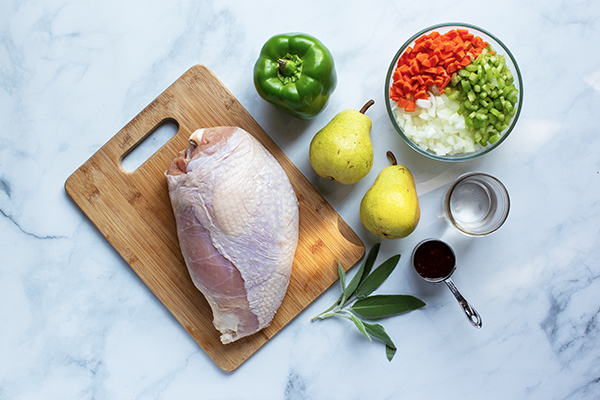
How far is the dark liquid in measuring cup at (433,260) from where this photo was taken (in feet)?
5.92

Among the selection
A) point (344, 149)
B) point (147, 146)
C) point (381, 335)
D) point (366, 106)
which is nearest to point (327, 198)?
point (344, 149)

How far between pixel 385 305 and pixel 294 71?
1120mm

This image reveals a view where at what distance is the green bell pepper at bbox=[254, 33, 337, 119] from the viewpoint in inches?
63.9

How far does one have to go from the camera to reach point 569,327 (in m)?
1.95

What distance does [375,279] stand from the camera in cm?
184

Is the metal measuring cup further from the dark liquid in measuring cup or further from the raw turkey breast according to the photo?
the raw turkey breast

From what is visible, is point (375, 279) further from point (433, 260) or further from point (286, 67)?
point (286, 67)

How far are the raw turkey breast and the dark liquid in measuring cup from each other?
0.58m

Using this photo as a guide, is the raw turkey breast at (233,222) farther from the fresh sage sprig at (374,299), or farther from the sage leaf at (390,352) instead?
the sage leaf at (390,352)

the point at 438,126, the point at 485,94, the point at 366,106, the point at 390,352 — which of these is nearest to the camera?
the point at 485,94

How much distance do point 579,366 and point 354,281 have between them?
1.20m

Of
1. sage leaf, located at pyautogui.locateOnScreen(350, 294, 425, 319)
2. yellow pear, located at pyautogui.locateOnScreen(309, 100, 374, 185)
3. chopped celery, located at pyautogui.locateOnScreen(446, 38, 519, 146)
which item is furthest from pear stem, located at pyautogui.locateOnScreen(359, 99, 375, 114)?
sage leaf, located at pyautogui.locateOnScreen(350, 294, 425, 319)

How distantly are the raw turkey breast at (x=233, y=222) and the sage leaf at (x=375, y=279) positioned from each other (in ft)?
1.17

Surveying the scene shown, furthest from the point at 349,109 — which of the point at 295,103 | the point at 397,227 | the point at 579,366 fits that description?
the point at 579,366
